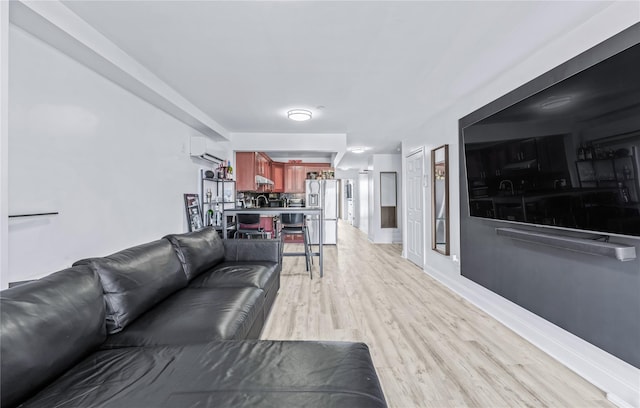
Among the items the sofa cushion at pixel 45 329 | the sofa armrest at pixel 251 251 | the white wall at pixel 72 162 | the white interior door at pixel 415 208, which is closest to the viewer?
the sofa cushion at pixel 45 329

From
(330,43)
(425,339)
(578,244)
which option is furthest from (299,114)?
(578,244)

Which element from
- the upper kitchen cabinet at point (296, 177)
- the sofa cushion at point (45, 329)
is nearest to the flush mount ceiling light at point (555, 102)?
the sofa cushion at point (45, 329)

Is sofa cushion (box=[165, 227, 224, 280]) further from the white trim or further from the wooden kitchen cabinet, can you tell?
the wooden kitchen cabinet

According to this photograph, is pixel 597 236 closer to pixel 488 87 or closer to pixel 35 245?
pixel 488 87

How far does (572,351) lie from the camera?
199cm

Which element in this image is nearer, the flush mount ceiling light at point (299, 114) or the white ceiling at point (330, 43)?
the white ceiling at point (330, 43)

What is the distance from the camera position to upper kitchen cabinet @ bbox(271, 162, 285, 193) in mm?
7748

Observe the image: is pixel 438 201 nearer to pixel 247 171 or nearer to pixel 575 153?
pixel 575 153

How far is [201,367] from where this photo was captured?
44.3 inches

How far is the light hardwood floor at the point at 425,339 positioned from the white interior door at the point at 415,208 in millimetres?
791

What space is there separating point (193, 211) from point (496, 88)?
416 cm

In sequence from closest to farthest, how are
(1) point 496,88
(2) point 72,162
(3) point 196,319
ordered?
1. (3) point 196,319
2. (2) point 72,162
3. (1) point 496,88

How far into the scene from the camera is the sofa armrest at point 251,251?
3115mm

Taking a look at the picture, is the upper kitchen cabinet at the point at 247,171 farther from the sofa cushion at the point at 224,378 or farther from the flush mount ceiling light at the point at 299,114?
the sofa cushion at the point at 224,378
